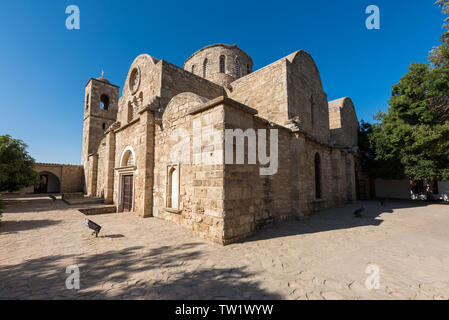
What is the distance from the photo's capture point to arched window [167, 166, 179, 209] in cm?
665

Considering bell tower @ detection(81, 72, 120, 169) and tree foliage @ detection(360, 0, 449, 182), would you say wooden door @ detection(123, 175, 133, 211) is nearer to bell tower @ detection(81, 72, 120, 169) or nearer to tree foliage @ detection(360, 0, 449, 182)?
bell tower @ detection(81, 72, 120, 169)

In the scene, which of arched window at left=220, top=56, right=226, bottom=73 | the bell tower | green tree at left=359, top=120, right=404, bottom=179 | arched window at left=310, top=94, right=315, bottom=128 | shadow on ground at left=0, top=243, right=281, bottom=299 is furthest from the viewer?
the bell tower

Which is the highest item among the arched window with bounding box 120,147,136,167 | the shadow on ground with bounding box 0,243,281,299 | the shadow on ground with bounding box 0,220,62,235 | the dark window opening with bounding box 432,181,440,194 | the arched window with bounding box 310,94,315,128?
the arched window with bounding box 310,94,315,128

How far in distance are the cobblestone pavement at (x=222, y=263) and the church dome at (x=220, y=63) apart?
14.1 meters

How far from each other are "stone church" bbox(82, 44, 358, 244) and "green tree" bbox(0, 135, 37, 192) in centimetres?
405

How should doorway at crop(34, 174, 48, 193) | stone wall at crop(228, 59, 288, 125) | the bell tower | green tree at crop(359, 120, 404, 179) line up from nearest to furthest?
stone wall at crop(228, 59, 288, 125) → green tree at crop(359, 120, 404, 179) → the bell tower → doorway at crop(34, 174, 48, 193)

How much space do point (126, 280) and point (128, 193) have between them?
7397 millimetres

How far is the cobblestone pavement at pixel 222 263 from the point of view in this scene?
2.62m

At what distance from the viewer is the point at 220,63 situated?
16266 millimetres

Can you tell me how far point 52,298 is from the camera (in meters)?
2.44

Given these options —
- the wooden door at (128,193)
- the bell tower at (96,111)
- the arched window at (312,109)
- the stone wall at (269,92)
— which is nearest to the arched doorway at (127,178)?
the wooden door at (128,193)

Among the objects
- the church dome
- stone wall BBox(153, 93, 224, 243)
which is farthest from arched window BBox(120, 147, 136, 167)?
the church dome

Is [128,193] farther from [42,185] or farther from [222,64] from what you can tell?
[42,185]

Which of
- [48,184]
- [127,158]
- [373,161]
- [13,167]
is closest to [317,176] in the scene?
[373,161]
